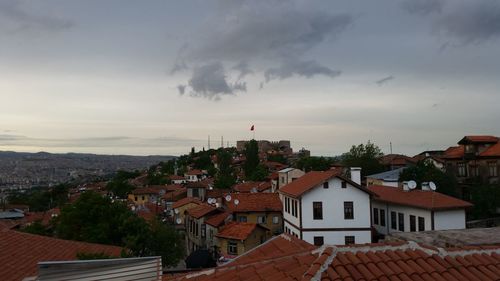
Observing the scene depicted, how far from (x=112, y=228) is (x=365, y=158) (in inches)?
1498

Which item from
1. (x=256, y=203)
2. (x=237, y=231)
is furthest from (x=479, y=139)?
(x=237, y=231)

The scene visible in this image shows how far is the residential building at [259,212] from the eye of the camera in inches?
1335

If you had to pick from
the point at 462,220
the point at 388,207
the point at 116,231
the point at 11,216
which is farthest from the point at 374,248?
the point at 11,216

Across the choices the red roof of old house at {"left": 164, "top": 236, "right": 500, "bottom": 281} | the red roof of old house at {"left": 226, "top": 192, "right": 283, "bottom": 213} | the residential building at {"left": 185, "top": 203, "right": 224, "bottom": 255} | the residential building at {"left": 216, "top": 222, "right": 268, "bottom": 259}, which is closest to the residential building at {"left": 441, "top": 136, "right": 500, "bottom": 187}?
the red roof of old house at {"left": 226, "top": 192, "right": 283, "bottom": 213}

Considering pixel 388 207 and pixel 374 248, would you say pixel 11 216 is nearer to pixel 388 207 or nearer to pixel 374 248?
pixel 388 207

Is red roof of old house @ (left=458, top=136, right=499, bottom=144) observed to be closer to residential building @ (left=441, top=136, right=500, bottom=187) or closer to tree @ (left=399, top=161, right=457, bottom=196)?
residential building @ (left=441, top=136, right=500, bottom=187)

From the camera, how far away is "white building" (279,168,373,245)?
27203mm

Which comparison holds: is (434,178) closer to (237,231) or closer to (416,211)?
(416,211)

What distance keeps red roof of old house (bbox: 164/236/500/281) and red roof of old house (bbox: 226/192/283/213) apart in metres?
28.5

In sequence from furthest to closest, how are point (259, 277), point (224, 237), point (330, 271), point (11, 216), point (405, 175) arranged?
point (11, 216) → point (405, 175) → point (224, 237) → point (259, 277) → point (330, 271)

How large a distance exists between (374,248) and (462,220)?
23.8 metres

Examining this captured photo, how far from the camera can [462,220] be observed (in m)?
25.9

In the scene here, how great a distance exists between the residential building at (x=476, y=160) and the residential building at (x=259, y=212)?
20181 mm

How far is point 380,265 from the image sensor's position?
495 cm
